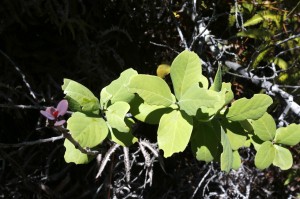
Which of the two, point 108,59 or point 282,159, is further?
point 108,59

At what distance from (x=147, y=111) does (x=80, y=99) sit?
0.50 feet

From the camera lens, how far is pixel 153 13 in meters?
1.89

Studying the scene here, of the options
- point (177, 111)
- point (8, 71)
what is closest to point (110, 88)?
point (177, 111)

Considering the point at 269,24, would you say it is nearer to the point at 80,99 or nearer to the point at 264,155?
the point at 264,155

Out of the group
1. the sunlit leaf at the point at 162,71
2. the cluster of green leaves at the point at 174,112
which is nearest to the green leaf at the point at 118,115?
the cluster of green leaves at the point at 174,112

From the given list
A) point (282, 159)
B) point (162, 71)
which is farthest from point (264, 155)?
point (162, 71)

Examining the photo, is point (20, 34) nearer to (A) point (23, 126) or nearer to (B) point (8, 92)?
(B) point (8, 92)

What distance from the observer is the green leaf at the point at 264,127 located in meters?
0.97

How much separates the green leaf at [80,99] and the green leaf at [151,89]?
0.29 ft

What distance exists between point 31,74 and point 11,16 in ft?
0.94

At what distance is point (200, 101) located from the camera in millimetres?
757

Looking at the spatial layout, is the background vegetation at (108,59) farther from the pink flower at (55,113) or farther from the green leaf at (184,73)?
the pink flower at (55,113)

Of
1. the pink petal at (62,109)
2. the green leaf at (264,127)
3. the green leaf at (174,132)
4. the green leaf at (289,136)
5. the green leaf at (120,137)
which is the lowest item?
the green leaf at (289,136)

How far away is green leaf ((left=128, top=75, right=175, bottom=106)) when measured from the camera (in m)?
0.80
